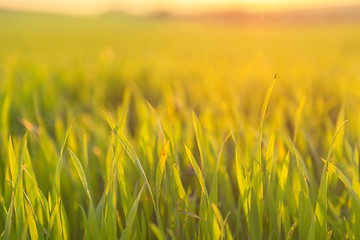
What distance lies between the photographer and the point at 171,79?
1872 millimetres

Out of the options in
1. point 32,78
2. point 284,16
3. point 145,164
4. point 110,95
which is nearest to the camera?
point 145,164

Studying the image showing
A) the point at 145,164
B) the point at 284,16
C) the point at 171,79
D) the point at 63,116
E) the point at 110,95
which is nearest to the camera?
the point at 145,164

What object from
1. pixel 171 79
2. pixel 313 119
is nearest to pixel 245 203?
pixel 313 119

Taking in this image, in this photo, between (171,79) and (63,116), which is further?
(171,79)

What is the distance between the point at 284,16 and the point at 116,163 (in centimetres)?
2755

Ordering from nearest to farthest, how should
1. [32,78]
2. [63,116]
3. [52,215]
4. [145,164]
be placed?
[52,215] → [145,164] → [63,116] → [32,78]

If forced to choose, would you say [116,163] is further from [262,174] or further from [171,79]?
[171,79]

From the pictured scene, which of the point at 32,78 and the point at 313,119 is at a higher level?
the point at 32,78

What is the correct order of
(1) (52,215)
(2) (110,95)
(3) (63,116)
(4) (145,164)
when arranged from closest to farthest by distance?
1. (1) (52,215)
2. (4) (145,164)
3. (3) (63,116)
4. (2) (110,95)

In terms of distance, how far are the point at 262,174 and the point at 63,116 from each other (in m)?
0.84

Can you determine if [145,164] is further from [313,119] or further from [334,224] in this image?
[313,119]

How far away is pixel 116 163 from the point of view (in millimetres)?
605

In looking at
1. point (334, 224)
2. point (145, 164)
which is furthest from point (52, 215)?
point (334, 224)

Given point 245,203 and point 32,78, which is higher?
point 32,78
